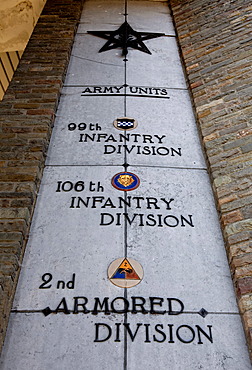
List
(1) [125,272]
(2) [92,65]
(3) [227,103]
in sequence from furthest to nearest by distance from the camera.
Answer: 1. (2) [92,65]
2. (3) [227,103]
3. (1) [125,272]

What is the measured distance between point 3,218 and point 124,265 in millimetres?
881

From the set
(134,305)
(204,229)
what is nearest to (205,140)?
(204,229)

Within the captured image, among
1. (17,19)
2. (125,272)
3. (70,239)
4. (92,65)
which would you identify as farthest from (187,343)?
(17,19)

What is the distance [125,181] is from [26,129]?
100 cm

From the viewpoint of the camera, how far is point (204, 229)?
2779mm

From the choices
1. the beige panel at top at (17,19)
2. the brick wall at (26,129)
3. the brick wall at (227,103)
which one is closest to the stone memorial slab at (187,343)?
the brick wall at (227,103)

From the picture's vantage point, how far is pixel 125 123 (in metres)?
3.53

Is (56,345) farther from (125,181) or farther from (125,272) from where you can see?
(125,181)

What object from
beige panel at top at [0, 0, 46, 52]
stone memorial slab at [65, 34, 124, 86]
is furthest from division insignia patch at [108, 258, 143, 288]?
beige panel at top at [0, 0, 46, 52]

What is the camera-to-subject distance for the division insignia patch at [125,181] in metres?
2.98

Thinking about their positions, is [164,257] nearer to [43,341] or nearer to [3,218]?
[43,341]

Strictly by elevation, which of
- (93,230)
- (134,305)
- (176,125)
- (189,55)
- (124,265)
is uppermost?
(189,55)

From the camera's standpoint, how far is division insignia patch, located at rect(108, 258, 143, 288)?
246 cm

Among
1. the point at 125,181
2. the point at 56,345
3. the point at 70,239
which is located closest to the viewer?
the point at 56,345
